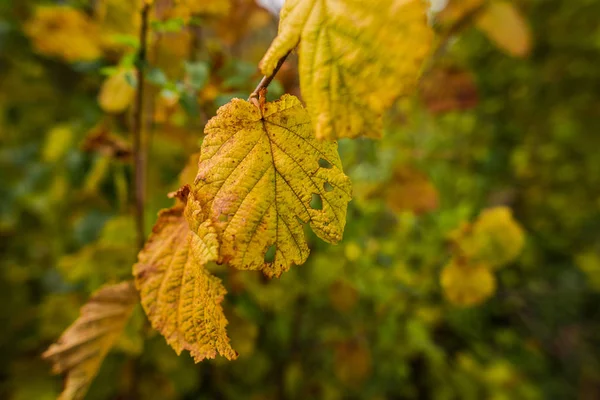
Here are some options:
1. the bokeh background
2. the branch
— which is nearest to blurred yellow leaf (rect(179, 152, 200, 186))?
the bokeh background

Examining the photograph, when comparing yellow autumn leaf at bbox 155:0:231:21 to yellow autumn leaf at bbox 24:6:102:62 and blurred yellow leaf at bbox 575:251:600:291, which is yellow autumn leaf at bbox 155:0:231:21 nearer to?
yellow autumn leaf at bbox 24:6:102:62

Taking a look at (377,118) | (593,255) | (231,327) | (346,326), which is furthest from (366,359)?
(593,255)

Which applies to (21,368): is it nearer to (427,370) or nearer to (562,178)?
(427,370)

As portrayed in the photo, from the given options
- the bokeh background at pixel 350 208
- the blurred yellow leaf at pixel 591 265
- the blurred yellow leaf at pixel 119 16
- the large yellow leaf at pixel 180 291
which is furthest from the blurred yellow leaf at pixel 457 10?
the blurred yellow leaf at pixel 591 265

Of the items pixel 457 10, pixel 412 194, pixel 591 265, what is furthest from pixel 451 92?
pixel 591 265

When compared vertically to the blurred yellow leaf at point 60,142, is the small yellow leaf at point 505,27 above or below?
below

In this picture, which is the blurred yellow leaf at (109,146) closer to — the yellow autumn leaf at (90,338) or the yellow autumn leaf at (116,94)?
the yellow autumn leaf at (116,94)

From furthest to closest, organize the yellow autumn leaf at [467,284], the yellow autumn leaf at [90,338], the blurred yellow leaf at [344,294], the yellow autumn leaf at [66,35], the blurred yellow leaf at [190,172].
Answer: the blurred yellow leaf at [344,294], the yellow autumn leaf at [467,284], the yellow autumn leaf at [66,35], the yellow autumn leaf at [90,338], the blurred yellow leaf at [190,172]
